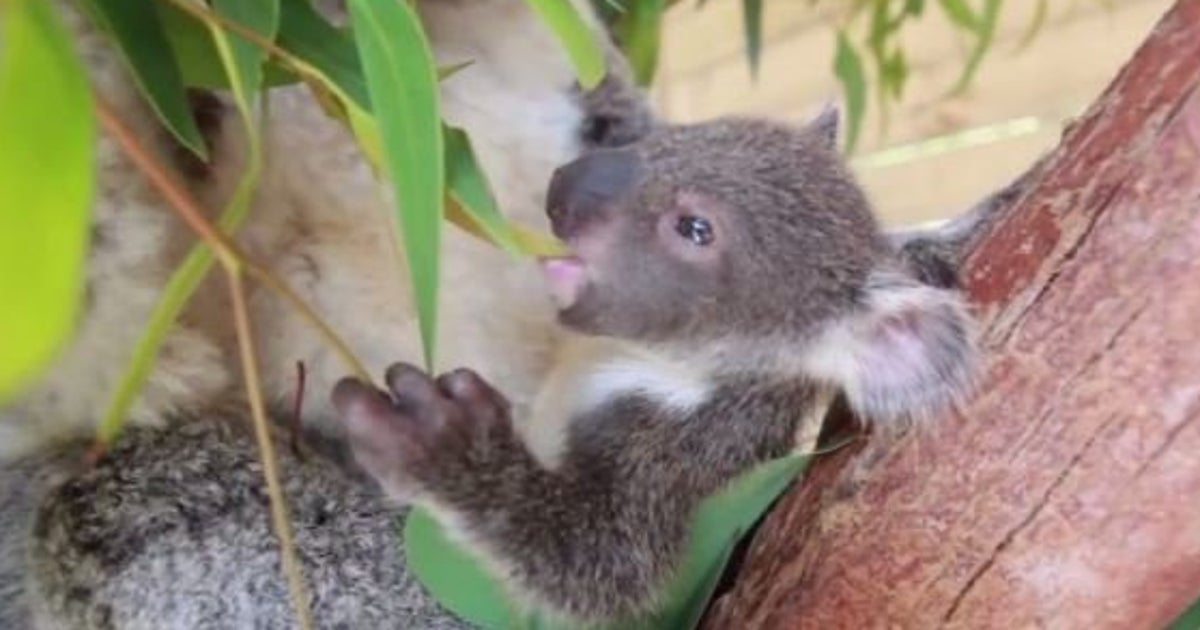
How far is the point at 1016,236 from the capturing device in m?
1.14

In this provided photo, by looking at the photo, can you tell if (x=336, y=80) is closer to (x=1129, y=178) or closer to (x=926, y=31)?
(x=1129, y=178)

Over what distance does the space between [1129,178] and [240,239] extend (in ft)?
2.48

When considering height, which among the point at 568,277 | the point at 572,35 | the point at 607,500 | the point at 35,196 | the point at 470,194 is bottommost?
the point at 607,500

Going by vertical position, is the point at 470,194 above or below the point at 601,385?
above

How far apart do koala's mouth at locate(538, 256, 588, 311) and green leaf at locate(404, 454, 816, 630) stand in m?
0.16

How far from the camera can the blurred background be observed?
4.21 metres

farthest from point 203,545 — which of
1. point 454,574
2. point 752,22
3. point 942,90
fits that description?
point 942,90

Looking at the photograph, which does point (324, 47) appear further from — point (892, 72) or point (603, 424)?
point (892, 72)

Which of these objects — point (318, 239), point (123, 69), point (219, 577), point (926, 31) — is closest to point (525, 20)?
point (318, 239)

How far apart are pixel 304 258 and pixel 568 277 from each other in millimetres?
404

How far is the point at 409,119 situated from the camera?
2.69 ft

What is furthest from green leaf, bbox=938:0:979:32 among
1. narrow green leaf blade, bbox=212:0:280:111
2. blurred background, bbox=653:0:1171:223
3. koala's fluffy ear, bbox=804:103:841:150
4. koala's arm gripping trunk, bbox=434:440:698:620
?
blurred background, bbox=653:0:1171:223

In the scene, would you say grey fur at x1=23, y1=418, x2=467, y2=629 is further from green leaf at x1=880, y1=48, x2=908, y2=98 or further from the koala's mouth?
green leaf at x1=880, y1=48, x2=908, y2=98

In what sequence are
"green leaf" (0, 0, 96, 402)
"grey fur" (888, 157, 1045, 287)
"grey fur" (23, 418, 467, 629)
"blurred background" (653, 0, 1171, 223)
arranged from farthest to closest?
"blurred background" (653, 0, 1171, 223), "grey fur" (23, 418, 467, 629), "grey fur" (888, 157, 1045, 287), "green leaf" (0, 0, 96, 402)
